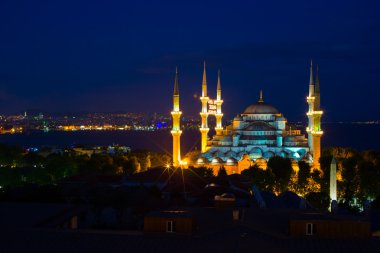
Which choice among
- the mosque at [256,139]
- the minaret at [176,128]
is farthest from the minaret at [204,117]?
the minaret at [176,128]

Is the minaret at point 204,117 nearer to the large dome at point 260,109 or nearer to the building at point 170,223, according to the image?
the large dome at point 260,109

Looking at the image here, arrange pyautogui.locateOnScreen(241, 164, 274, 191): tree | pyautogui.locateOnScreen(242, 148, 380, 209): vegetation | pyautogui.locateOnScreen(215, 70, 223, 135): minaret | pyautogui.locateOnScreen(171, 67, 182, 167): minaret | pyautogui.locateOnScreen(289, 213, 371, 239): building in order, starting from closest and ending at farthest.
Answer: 1. pyautogui.locateOnScreen(289, 213, 371, 239): building
2. pyautogui.locateOnScreen(242, 148, 380, 209): vegetation
3. pyautogui.locateOnScreen(241, 164, 274, 191): tree
4. pyautogui.locateOnScreen(171, 67, 182, 167): minaret
5. pyautogui.locateOnScreen(215, 70, 223, 135): minaret

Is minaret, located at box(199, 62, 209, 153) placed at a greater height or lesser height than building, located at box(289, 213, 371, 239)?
greater

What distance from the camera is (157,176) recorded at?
163 feet

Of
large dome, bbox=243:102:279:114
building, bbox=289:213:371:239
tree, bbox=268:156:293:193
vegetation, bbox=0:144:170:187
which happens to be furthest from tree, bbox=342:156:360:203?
large dome, bbox=243:102:279:114

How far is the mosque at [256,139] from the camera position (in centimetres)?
6500

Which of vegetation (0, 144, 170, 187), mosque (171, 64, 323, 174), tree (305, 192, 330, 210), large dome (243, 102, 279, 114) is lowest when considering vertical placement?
tree (305, 192, 330, 210)

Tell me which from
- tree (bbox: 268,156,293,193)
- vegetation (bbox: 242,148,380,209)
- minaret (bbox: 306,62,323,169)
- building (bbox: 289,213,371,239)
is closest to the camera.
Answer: building (bbox: 289,213,371,239)

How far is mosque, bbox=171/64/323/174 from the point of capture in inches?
2559

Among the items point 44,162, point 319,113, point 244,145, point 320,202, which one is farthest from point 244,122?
point 320,202

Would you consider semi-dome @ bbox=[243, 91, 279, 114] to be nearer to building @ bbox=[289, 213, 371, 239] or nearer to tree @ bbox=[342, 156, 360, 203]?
tree @ bbox=[342, 156, 360, 203]

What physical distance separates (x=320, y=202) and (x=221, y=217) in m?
19.0

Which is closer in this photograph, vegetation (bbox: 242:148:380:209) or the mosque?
vegetation (bbox: 242:148:380:209)

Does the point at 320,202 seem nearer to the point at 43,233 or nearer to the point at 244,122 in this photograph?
the point at 43,233
